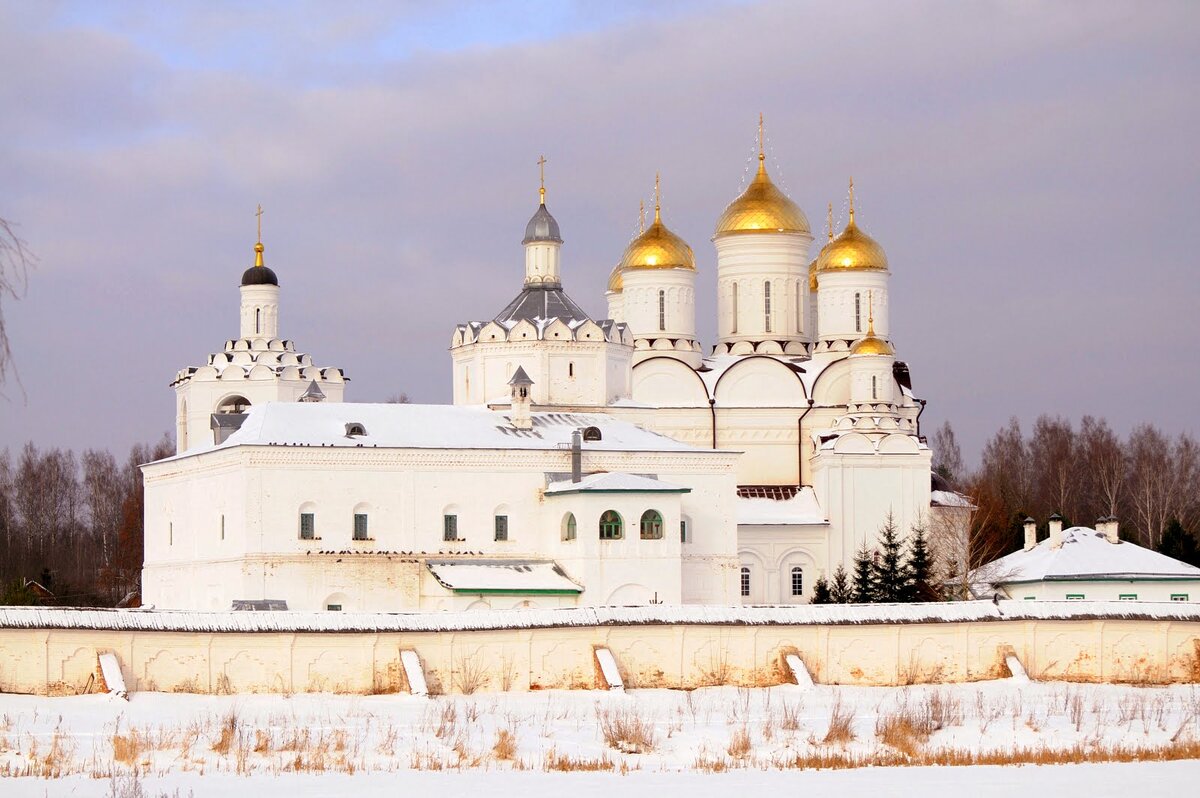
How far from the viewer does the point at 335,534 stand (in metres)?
36.1

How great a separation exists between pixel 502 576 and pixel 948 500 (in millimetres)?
11039

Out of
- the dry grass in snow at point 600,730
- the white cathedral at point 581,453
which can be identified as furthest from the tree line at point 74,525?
the dry grass in snow at point 600,730

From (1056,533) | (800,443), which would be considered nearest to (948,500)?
(800,443)

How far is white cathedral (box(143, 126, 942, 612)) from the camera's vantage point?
35.9m

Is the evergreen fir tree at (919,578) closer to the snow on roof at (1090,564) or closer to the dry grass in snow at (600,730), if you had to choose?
the snow on roof at (1090,564)

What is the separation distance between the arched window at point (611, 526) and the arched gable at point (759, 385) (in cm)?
867

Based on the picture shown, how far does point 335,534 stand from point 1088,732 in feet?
56.1

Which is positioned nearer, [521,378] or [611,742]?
[611,742]

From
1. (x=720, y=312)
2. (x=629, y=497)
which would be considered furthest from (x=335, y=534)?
(x=720, y=312)

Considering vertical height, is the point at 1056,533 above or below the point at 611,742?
above

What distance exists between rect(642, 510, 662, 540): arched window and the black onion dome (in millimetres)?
14328

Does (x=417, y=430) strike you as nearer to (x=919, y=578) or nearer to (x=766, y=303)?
(x=919, y=578)

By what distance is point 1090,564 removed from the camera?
36125 mm

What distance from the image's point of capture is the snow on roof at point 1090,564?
35688mm
